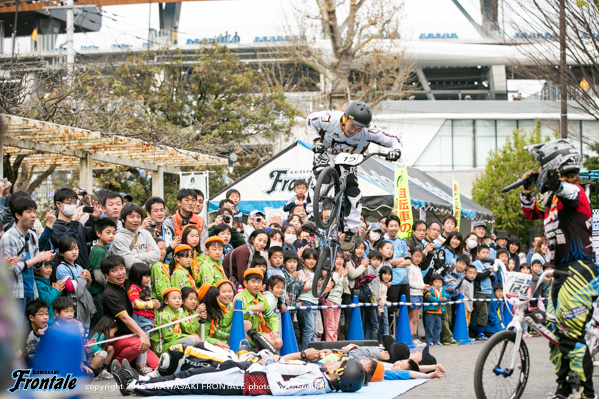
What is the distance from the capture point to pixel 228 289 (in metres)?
8.95

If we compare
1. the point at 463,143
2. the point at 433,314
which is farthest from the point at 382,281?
the point at 463,143

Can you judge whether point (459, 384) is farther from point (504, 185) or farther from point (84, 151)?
point (504, 185)

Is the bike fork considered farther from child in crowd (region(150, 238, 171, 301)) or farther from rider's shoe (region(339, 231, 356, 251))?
child in crowd (region(150, 238, 171, 301))

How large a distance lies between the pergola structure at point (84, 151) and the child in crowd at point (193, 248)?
302cm

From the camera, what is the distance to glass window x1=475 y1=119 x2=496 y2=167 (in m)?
48.6

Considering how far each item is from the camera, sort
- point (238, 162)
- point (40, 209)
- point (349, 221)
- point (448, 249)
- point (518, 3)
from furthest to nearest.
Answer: point (238, 162), point (40, 209), point (518, 3), point (448, 249), point (349, 221)

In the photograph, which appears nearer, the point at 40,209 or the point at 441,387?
the point at 441,387

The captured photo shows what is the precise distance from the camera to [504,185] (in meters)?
37.8

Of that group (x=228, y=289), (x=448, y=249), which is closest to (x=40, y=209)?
(x=448, y=249)

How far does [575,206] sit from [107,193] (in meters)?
5.91

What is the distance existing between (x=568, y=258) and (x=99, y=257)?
16.9 ft

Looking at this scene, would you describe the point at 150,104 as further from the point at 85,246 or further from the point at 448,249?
the point at 85,246

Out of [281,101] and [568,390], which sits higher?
[281,101]

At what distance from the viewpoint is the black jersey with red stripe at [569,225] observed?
6.26m
